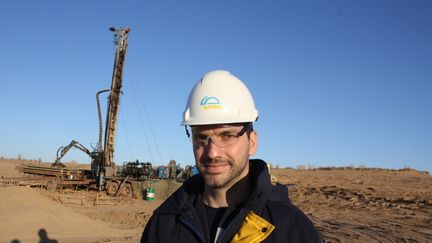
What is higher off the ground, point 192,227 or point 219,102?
point 219,102

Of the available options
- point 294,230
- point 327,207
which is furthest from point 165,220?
point 327,207

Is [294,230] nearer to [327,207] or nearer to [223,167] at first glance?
[223,167]

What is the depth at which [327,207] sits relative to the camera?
1766 centimetres

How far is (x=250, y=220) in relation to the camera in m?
2.01

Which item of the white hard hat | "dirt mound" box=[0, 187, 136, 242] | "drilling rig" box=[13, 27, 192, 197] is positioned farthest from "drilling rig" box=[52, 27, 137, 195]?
the white hard hat

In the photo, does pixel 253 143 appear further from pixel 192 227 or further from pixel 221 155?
pixel 192 227

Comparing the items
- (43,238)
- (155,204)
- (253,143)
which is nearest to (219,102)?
(253,143)

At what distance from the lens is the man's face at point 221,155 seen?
2.22 meters

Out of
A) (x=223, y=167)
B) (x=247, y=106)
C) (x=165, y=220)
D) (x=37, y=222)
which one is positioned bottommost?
(x=37, y=222)

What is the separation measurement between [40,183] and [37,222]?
6172mm

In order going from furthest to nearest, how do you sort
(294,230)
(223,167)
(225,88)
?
(225,88)
(223,167)
(294,230)

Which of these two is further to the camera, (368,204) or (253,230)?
(368,204)

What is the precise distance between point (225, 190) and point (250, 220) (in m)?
0.31

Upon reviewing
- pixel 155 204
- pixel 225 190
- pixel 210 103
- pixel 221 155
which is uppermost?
pixel 210 103
